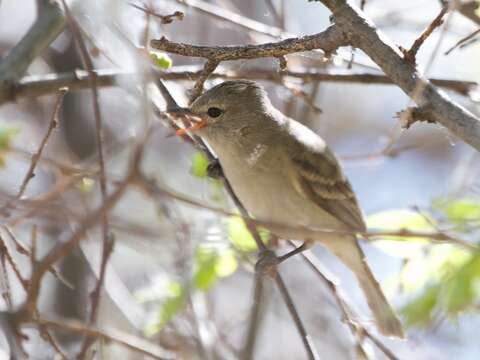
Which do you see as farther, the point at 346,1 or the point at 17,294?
the point at 17,294

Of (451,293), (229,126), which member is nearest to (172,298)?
(229,126)

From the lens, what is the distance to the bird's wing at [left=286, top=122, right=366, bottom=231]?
4184 mm

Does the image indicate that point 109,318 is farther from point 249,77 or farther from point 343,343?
point 249,77

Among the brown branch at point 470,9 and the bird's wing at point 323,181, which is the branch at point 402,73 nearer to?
the brown branch at point 470,9

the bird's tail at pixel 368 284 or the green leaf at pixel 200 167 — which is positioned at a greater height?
the green leaf at pixel 200 167

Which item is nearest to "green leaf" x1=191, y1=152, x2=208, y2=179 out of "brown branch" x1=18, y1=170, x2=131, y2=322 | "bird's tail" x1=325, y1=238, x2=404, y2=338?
"bird's tail" x1=325, y1=238, x2=404, y2=338

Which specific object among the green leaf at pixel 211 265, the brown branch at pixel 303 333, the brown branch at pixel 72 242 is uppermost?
the green leaf at pixel 211 265

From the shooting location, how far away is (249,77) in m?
4.18

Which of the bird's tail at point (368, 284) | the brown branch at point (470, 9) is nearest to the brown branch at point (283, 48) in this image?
the brown branch at point (470, 9)

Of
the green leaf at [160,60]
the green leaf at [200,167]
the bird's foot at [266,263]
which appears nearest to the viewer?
the green leaf at [160,60]

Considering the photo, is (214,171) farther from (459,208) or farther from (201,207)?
(201,207)

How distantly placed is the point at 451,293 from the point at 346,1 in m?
1.20

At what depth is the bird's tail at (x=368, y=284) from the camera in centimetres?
433

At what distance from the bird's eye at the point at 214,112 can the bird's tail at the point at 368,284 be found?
1001 mm
